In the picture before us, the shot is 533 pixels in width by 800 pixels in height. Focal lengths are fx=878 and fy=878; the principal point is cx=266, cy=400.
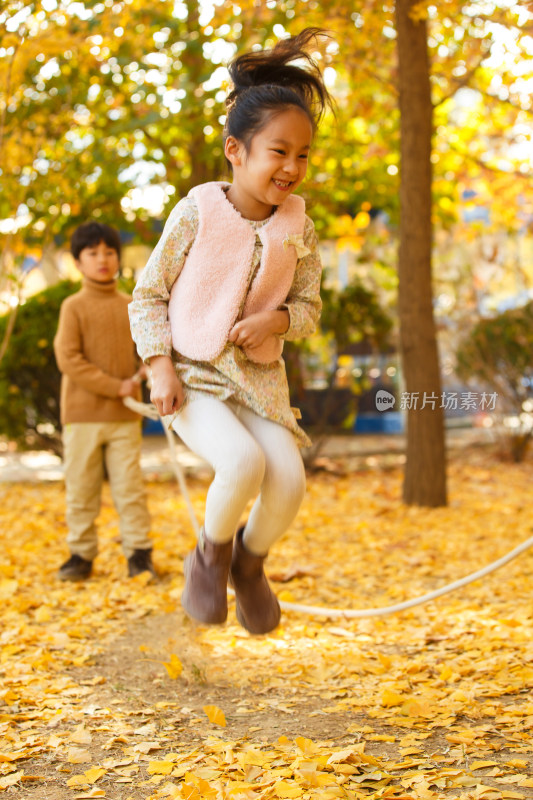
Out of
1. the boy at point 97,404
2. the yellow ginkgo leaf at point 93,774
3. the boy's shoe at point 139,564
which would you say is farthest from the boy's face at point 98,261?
the yellow ginkgo leaf at point 93,774

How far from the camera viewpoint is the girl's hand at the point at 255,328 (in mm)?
2193

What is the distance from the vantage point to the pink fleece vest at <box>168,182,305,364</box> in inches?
87.6

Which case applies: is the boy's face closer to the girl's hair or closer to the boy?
the boy

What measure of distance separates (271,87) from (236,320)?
0.60 metres

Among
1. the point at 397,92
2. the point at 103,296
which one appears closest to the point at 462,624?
the point at 103,296

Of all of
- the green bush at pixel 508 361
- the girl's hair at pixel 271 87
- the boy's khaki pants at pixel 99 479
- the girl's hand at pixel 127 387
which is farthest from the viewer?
the green bush at pixel 508 361

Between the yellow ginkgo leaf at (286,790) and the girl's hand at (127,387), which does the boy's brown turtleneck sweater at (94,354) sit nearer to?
the girl's hand at (127,387)

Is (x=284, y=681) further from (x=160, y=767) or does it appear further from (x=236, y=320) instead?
(x=236, y=320)

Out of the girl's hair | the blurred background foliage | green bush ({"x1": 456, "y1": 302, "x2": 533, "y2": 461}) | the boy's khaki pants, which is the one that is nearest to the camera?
the girl's hair

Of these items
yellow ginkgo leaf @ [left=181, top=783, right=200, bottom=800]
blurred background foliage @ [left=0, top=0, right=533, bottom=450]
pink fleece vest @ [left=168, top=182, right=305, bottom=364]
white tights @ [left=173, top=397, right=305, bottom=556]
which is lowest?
yellow ginkgo leaf @ [left=181, top=783, right=200, bottom=800]

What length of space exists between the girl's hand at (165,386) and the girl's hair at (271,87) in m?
0.60

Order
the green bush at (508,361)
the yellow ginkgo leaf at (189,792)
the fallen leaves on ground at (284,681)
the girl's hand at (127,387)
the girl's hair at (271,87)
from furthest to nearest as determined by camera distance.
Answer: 1. the green bush at (508,361)
2. the girl's hand at (127,387)
3. the girl's hair at (271,87)
4. the fallen leaves on ground at (284,681)
5. the yellow ginkgo leaf at (189,792)

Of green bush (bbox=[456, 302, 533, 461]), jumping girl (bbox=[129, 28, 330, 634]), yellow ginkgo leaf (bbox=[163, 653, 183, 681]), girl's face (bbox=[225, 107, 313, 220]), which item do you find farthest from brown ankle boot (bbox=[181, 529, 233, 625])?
green bush (bbox=[456, 302, 533, 461])

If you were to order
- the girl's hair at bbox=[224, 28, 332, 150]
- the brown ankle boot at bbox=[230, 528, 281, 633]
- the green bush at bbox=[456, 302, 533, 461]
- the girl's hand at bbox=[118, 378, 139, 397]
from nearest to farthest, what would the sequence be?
the girl's hair at bbox=[224, 28, 332, 150] → the brown ankle boot at bbox=[230, 528, 281, 633] → the girl's hand at bbox=[118, 378, 139, 397] → the green bush at bbox=[456, 302, 533, 461]
